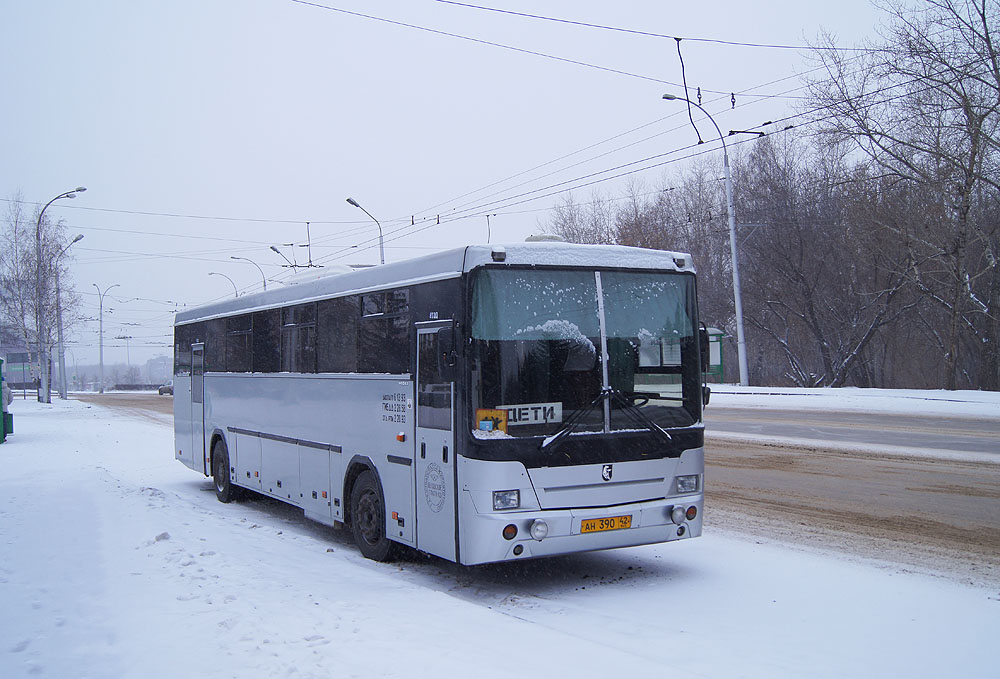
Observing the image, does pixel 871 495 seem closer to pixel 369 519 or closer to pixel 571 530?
pixel 571 530

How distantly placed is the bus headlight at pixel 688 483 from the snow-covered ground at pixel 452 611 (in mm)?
790

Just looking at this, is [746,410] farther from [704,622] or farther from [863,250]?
[704,622]

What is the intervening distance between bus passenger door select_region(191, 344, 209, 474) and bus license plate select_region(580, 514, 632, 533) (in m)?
9.44

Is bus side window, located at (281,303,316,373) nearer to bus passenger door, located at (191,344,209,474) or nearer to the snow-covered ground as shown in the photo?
the snow-covered ground

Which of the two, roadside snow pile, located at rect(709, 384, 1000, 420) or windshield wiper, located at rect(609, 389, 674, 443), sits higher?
windshield wiper, located at rect(609, 389, 674, 443)

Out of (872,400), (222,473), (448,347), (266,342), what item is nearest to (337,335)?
(266,342)

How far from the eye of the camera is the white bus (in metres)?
7.30

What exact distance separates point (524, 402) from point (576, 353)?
2.11 ft

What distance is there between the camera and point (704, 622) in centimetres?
646

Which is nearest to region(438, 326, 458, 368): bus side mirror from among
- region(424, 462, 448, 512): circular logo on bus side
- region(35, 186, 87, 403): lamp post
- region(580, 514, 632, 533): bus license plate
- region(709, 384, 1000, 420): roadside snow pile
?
region(424, 462, 448, 512): circular logo on bus side

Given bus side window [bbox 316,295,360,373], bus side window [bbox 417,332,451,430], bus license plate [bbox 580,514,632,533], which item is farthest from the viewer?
bus side window [bbox 316,295,360,373]

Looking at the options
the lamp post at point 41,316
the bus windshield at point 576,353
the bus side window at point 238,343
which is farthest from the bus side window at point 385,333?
the lamp post at point 41,316

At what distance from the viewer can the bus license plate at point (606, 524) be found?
744cm

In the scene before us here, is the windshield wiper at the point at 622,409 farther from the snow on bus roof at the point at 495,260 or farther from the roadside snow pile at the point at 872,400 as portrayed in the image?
the roadside snow pile at the point at 872,400
